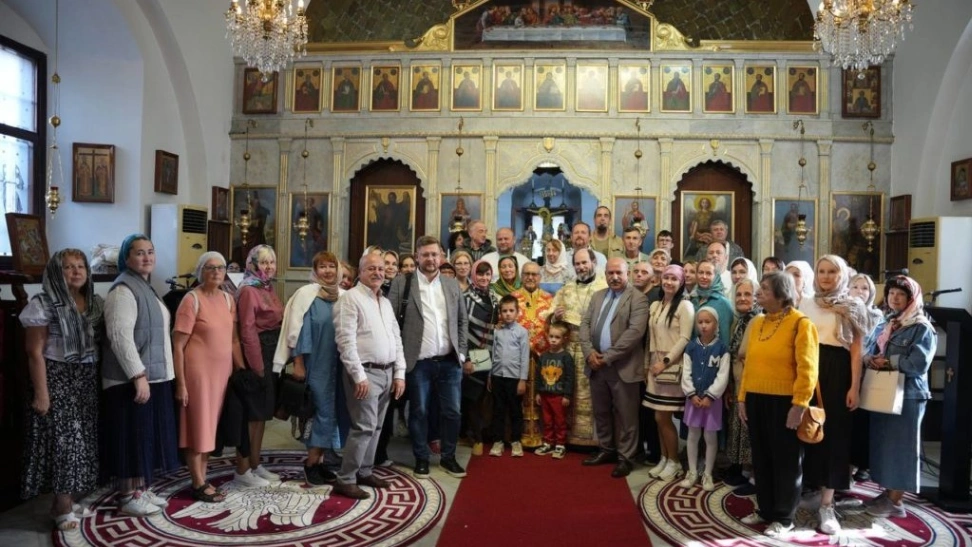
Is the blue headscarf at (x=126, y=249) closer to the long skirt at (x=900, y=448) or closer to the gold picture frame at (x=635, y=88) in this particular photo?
the long skirt at (x=900, y=448)

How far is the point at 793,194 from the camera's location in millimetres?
10633

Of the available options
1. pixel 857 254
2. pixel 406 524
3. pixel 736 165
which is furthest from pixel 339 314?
pixel 857 254

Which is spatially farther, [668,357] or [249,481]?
[668,357]

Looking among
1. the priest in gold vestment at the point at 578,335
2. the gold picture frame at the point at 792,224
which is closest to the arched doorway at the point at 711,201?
the gold picture frame at the point at 792,224

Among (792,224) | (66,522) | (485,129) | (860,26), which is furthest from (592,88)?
(66,522)

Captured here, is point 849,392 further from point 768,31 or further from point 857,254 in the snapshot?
point 768,31

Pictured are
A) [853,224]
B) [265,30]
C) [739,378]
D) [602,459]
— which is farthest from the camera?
[853,224]

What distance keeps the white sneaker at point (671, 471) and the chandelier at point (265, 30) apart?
6824 mm

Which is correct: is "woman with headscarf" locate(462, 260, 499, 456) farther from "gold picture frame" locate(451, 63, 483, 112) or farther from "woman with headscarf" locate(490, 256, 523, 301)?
"gold picture frame" locate(451, 63, 483, 112)

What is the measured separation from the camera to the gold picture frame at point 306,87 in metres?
11.3

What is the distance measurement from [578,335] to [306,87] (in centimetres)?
770

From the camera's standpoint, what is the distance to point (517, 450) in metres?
5.79

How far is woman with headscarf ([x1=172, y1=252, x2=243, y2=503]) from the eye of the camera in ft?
14.4

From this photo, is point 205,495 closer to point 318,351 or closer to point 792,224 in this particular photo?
point 318,351
